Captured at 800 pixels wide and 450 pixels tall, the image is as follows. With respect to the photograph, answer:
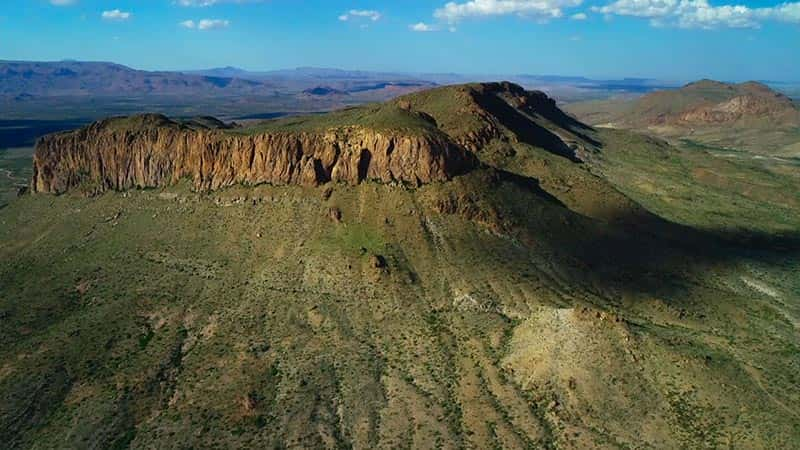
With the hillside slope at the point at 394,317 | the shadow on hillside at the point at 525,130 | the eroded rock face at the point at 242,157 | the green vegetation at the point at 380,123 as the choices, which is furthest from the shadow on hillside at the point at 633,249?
the shadow on hillside at the point at 525,130

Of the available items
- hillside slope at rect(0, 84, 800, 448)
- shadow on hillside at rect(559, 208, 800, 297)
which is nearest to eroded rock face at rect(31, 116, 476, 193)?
hillside slope at rect(0, 84, 800, 448)

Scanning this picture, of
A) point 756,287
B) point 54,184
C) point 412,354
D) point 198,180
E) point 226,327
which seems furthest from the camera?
point 54,184

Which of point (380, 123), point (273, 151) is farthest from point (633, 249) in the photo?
point (273, 151)

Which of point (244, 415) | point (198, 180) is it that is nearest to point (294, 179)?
point (198, 180)

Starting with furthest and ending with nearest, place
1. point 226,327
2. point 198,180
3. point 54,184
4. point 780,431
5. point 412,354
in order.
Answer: point 54,184
point 198,180
point 226,327
point 412,354
point 780,431

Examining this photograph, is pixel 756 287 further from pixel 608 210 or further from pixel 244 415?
pixel 244 415

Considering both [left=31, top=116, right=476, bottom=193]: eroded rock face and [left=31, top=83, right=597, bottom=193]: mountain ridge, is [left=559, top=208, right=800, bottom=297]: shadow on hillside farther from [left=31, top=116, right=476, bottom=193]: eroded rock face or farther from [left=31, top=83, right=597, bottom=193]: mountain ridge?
[left=31, top=116, right=476, bottom=193]: eroded rock face

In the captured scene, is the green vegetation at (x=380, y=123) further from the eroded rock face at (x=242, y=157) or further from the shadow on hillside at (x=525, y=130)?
the shadow on hillside at (x=525, y=130)
